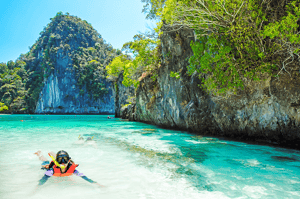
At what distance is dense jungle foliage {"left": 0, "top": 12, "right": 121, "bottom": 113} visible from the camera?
7181 centimetres

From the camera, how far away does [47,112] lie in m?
70.6

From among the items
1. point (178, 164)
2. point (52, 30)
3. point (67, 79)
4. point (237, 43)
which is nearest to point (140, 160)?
point (178, 164)

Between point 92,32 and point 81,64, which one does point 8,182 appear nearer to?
point 81,64

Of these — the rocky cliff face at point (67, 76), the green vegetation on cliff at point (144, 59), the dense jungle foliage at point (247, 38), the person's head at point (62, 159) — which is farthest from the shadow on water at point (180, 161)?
the rocky cliff face at point (67, 76)

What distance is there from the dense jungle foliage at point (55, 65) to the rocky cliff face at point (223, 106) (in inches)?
2261

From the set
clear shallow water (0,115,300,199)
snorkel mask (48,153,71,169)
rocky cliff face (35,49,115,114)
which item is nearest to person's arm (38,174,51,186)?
clear shallow water (0,115,300,199)

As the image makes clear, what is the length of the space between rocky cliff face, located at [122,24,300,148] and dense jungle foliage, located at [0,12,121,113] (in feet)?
188

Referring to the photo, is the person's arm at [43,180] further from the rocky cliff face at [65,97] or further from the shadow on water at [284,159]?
the rocky cliff face at [65,97]

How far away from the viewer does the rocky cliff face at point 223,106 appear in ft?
24.9

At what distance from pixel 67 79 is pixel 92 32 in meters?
31.0

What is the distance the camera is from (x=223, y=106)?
33.6 ft

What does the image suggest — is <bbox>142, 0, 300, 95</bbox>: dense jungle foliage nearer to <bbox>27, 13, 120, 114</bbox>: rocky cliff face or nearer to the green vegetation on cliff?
the green vegetation on cliff

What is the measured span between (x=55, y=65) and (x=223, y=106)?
7558cm

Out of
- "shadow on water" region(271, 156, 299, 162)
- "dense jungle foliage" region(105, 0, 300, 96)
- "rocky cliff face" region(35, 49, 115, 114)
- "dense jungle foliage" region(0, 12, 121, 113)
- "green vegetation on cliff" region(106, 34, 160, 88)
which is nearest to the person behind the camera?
"shadow on water" region(271, 156, 299, 162)
